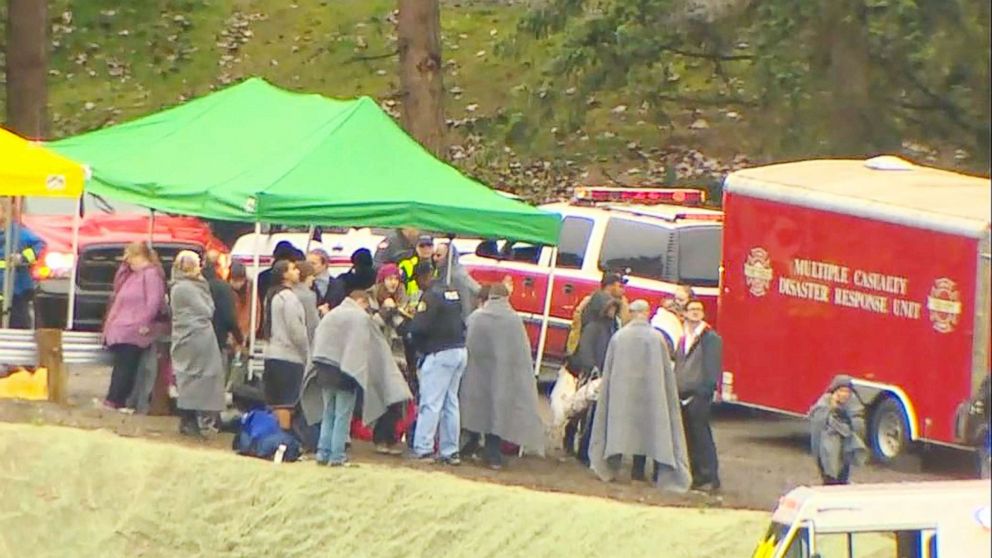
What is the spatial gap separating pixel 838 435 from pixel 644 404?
1699mm

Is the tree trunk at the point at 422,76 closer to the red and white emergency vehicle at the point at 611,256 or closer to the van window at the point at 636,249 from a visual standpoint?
the red and white emergency vehicle at the point at 611,256

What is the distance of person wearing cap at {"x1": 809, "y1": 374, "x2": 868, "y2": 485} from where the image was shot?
14828 millimetres

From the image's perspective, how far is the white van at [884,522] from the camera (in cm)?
858

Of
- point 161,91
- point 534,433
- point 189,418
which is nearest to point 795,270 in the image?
point 534,433

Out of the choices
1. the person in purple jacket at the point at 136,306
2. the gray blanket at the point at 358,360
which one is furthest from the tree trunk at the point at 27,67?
the gray blanket at the point at 358,360

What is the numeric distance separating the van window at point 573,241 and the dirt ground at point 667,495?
87.1 inches

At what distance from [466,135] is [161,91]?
740 cm

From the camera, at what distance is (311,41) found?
39.6m

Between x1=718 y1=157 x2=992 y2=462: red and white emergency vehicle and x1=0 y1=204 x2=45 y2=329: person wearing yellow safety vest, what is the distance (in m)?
6.63

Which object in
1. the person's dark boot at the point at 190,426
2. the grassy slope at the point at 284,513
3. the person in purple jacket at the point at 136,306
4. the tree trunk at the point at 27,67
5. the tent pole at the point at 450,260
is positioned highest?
the tree trunk at the point at 27,67

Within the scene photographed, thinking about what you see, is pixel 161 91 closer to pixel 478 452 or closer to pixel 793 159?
pixel 793 159

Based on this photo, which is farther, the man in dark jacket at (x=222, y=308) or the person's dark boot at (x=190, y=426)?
the man in dark jacket at (x=222, y=308)

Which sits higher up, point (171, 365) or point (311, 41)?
point (311, 41)

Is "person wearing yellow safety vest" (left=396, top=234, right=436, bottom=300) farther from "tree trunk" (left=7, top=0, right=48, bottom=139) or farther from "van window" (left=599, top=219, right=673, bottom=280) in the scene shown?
"tree trunk" (left=7, top=0, right=48, bottom=139)
